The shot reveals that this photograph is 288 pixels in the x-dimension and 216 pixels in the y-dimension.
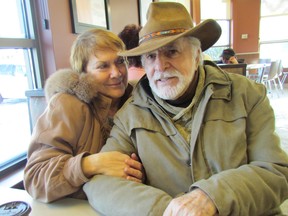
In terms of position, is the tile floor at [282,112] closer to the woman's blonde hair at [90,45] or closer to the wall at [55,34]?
the woman's blonde hair at [90,45]

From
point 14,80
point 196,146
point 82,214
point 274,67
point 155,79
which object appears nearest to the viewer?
point 82,214

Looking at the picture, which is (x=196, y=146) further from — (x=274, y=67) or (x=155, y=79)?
(x=274, y=67)

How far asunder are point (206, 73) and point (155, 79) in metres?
0.24

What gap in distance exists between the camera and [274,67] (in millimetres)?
6059

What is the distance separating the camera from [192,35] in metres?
1.09

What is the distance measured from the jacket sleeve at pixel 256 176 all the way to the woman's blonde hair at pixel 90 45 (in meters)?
0.69

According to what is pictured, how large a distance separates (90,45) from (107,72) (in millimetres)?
153

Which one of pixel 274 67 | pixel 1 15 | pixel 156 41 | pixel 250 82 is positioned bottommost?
pixel 274 67

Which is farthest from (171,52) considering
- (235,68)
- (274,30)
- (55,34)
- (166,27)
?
(274,30)

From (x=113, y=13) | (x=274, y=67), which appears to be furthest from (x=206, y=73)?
(x=274, y=67)

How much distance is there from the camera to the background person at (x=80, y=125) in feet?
3.13

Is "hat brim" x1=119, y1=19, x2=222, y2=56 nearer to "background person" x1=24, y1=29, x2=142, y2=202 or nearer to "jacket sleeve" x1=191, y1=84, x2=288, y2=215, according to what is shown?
"background person" x1=24, y1=29, x2=142, y2=202

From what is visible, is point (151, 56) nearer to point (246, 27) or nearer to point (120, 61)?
point (120, 61)

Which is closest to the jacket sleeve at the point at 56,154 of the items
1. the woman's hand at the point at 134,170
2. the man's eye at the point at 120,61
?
the woman's hand at the point at 134,170
